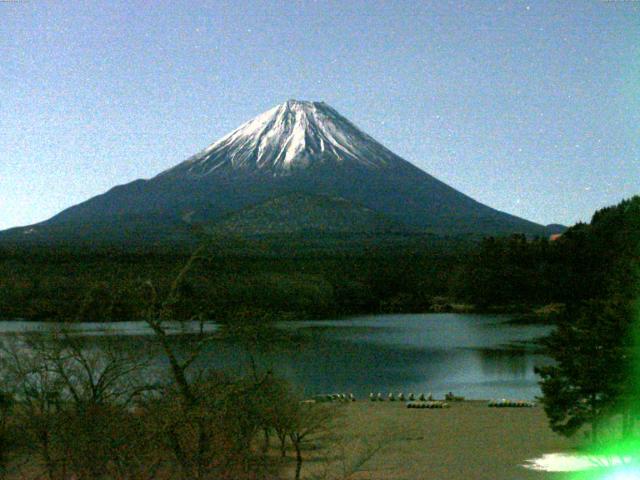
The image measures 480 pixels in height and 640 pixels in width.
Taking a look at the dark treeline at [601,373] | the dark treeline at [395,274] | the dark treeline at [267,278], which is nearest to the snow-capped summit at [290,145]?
the dark treeline at [267,278]

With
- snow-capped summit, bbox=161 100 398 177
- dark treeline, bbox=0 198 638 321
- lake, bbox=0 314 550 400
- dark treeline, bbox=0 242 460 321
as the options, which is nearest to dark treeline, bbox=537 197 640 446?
lake, bbox=0 314 550 400

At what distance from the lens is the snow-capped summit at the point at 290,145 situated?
389 ft

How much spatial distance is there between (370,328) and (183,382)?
3656cm

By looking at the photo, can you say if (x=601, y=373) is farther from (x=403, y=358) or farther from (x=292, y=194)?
(x=292, y=194)

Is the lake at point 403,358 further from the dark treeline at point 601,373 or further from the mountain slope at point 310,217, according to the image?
the mountain slope at point 310,217

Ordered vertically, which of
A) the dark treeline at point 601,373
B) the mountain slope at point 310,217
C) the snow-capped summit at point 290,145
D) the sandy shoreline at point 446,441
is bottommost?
the sandy shoreline at point 446,441

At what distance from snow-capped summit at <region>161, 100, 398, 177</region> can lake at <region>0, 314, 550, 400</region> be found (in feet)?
244

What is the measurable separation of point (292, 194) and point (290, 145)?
18118mm

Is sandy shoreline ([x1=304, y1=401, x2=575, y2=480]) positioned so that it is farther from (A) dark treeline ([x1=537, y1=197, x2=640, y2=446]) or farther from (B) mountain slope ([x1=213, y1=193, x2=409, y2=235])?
(B) mountain slope ([x1=213, y1=193, x2=409, y2=235])

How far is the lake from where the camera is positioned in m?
22.1

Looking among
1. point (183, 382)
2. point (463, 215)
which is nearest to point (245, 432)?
point (183, 382)

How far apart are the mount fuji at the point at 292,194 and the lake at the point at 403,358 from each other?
45.7 metres

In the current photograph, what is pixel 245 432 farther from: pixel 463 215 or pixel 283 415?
pixel 463 215

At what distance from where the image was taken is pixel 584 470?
11.9 meters
